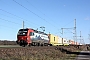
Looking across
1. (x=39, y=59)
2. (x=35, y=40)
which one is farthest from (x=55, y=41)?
(x=39, y=59)

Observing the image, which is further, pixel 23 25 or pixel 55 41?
pixel 55 41

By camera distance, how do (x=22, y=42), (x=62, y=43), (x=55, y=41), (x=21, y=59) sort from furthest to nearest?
(x=62, y=43) → (x=55, y=41) → (x=22, y=42) → (x=21, y=59)

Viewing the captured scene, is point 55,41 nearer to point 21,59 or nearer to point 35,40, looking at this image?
point 35,40

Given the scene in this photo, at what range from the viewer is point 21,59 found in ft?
53.9

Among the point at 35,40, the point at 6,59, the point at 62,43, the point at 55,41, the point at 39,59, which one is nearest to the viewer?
the point at 6,59

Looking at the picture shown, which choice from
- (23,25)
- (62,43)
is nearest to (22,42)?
Result: (23,25)

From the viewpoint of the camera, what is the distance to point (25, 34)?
37.8 m

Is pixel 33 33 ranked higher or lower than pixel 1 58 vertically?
higher

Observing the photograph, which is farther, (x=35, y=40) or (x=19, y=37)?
(x=35, y=40)

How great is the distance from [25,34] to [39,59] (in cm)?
1906

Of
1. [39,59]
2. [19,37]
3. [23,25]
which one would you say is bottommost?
[39,59]

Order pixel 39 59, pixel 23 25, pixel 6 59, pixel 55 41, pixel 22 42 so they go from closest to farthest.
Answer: pixel 6 59 → pixel 39 59 → pixel 22 42 → pixel 23 25 → pixel 55 41

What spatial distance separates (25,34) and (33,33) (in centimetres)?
212

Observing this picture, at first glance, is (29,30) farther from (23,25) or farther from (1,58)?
(1,58)
